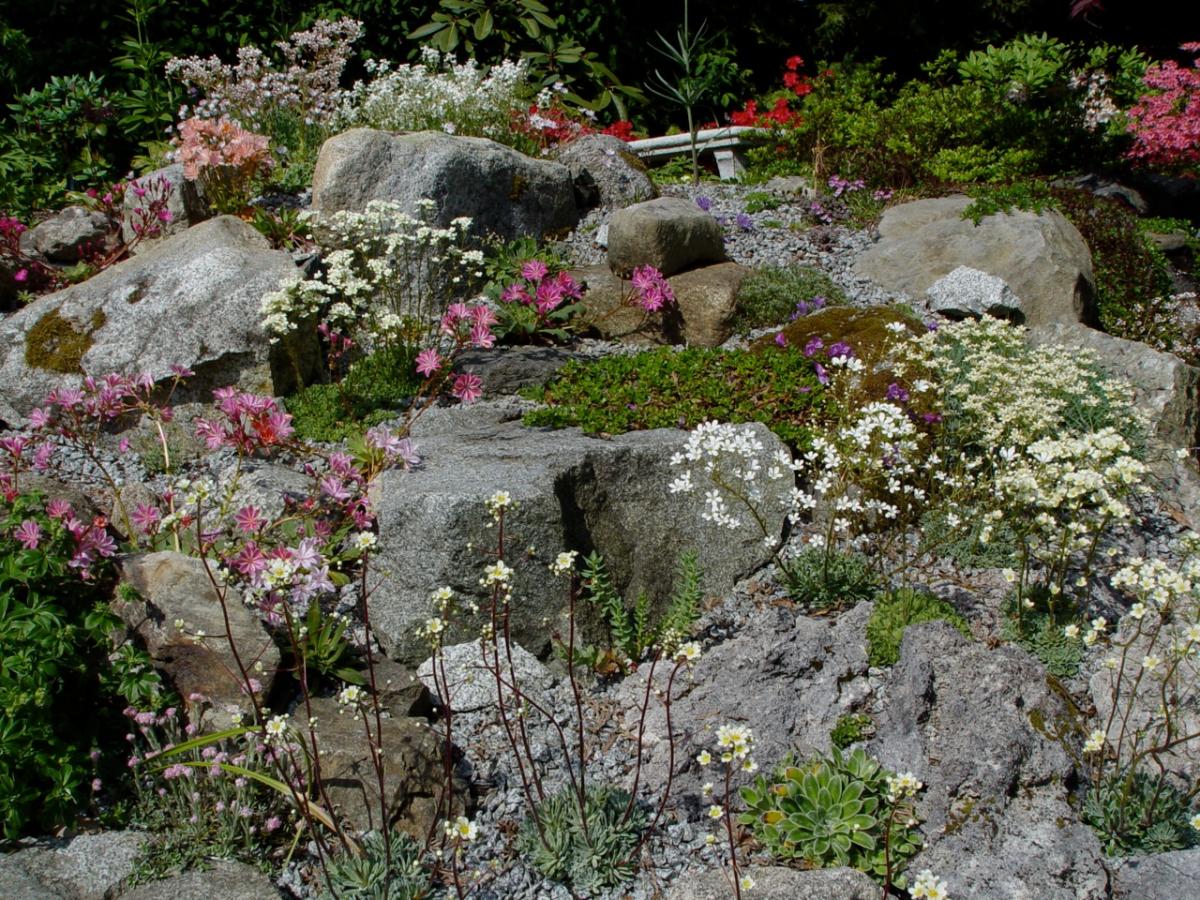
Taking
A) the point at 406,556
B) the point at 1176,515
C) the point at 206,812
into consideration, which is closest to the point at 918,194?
the point at 1176,515

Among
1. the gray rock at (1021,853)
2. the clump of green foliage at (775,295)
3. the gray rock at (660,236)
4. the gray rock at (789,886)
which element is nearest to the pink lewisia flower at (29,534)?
the gray rock at (789,886)

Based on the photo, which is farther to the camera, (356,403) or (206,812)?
(356,403)

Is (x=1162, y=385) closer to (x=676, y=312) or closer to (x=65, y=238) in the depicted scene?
(x=676, y=312)

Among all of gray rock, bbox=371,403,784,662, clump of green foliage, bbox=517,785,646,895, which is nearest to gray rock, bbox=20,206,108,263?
gray rock, bbox=371,403,784,662

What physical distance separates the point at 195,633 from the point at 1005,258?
6.09 m

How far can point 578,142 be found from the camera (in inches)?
341

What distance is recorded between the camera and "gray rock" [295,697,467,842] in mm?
3328

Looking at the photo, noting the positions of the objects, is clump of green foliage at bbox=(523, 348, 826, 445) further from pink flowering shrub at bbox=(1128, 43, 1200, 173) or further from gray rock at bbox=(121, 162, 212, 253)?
pink flowering shrub at bbox=(1128, 43, 1200, 173)

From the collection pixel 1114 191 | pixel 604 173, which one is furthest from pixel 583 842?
pixel 1114 191

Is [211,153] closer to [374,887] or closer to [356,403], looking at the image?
[356,403]

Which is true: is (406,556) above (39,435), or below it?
below

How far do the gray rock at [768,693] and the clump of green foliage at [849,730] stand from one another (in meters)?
0.03

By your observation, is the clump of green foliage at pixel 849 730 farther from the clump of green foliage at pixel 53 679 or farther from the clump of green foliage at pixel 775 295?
the clump of green foliage at pixel 775 295

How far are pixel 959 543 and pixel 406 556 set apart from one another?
2461 millimetres
